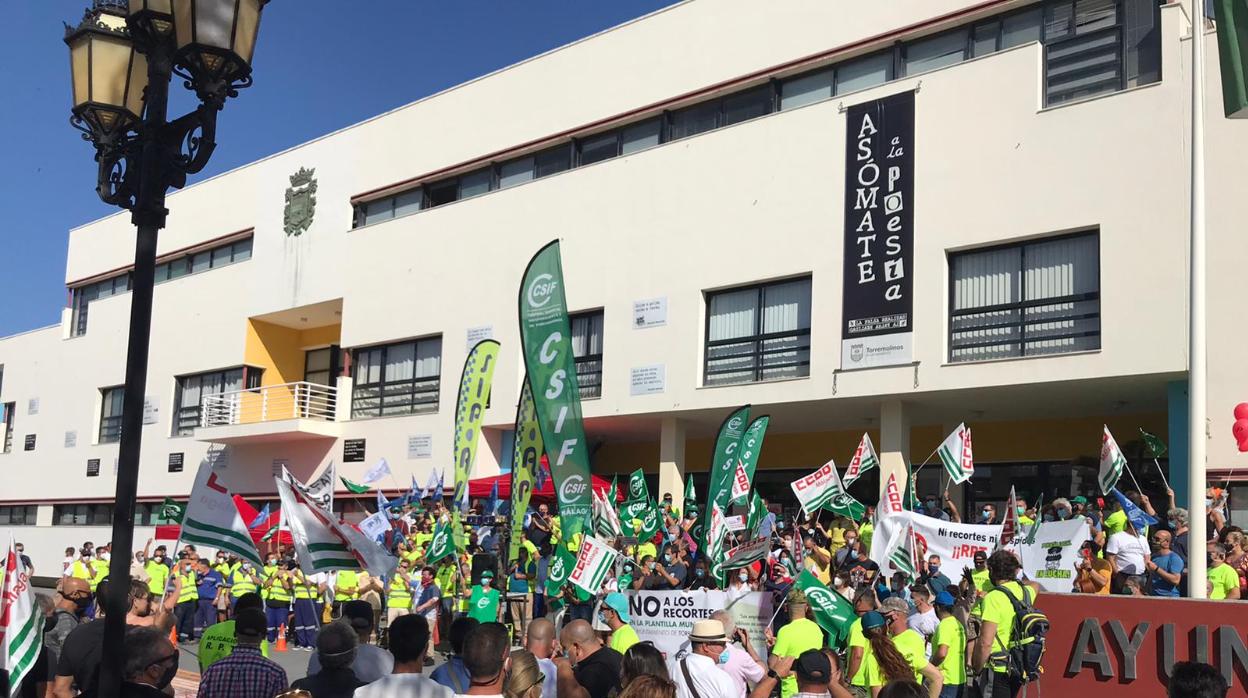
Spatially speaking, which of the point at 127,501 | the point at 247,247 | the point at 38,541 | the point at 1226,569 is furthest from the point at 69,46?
the point at 38,541

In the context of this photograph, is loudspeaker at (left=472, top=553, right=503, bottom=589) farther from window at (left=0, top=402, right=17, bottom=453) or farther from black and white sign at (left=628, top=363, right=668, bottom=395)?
window at (left=0, top=402, right=17, bottom=453)

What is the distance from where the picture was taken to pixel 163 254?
4112cm

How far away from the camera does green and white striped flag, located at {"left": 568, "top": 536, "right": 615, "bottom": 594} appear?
13.2m

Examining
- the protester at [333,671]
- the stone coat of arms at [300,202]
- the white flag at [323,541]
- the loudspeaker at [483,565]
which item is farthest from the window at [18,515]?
the protester at [333,671]

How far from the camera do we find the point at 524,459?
40.5 feet

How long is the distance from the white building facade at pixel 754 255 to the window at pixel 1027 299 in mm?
51

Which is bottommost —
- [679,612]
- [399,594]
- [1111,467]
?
[399,594]

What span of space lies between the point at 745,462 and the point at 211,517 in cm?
861

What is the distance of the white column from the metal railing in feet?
42.7

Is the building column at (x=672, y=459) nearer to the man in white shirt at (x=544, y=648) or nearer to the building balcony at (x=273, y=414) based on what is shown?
the building balcony at (x=273, y=414)

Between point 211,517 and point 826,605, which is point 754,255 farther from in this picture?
point 211,517

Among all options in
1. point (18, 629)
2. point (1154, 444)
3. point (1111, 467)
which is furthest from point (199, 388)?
point (18, 629)

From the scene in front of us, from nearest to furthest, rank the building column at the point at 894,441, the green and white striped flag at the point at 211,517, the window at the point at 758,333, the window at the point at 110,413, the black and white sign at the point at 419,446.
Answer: the green and white striped flag at the point at 211,517, the building column at the point at 894,441, the window at the point at 758,333, the black and white sign at the point at 419,446, the window at the point at 110,413

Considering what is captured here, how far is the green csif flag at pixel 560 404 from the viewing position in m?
11.7
